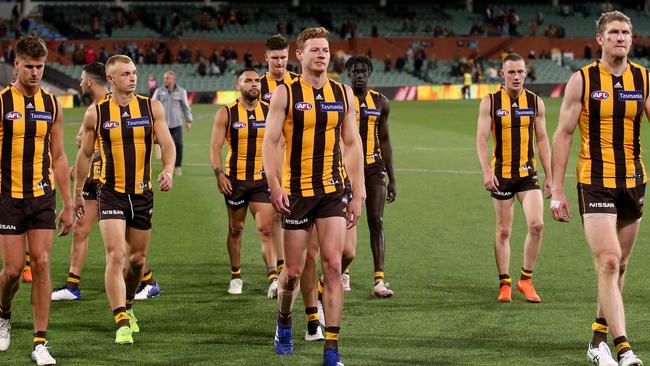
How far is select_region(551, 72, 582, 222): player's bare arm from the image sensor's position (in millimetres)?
7570

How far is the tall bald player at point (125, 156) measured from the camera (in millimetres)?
8758

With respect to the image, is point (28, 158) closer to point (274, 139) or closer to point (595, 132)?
point (274, 139)

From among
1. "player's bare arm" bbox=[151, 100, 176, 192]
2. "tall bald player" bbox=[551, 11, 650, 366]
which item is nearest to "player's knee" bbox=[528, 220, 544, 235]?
"tall bald player" bbox=[551, 11, 650, 366]

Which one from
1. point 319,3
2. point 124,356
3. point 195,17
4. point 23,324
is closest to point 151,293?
point 23,324

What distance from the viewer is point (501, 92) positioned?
10.4 meters

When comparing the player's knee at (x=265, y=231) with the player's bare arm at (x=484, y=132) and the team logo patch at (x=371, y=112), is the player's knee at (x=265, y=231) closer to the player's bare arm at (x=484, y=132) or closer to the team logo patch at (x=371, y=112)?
the team logo patch at (x=371, y=112)

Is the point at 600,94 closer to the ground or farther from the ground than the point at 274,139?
farther from the ground

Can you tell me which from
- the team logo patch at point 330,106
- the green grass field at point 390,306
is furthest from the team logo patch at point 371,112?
the team logo patch at point 330,106

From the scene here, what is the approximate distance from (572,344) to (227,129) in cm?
409

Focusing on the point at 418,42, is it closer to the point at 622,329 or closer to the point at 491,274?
the point at 491,274

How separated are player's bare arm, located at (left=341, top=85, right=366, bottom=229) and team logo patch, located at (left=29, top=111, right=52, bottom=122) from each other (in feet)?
6.92

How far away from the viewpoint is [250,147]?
10844mm

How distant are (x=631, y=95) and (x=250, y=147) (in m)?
4.31

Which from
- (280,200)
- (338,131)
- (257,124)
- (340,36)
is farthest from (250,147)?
(340,36)
